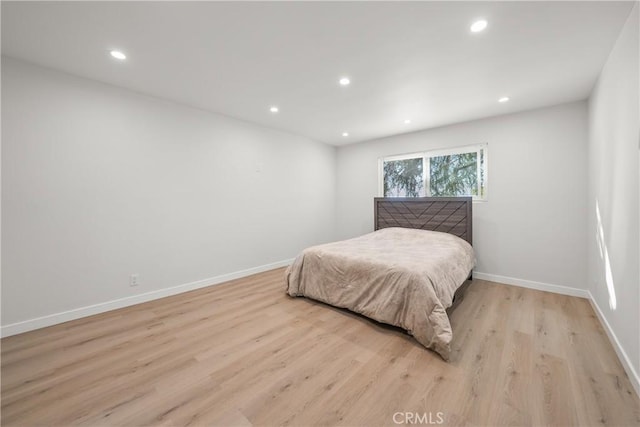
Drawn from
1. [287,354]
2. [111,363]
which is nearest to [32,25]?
[111,363]

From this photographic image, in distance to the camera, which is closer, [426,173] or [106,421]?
[106,421]

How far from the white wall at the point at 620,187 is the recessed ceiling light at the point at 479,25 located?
85 centimetres

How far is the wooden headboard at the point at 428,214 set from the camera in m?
3.80

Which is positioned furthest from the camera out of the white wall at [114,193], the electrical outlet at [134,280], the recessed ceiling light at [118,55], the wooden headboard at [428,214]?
the wooden headboard at [428,214]

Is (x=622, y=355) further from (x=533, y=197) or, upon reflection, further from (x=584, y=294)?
(x=533, y=197)

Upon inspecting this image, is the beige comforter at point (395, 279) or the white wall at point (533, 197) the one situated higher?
the white wall at point (533, 197)

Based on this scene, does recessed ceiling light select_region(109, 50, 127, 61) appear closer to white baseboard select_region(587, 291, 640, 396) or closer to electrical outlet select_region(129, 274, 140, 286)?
electrical outlet select_region(129, 274, 140, 286)

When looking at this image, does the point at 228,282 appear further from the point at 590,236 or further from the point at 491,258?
the point at 590,236

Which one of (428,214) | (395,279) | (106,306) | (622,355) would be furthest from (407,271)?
(106,306)

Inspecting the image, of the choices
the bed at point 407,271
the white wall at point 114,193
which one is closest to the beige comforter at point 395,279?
the bed at point 407,271

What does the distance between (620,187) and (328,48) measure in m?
2.55

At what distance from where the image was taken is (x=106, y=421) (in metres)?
1.37

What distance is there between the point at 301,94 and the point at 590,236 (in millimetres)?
3838

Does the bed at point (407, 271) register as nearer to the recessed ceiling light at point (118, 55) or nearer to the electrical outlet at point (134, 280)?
the electrical outlet at point (134, 280)
